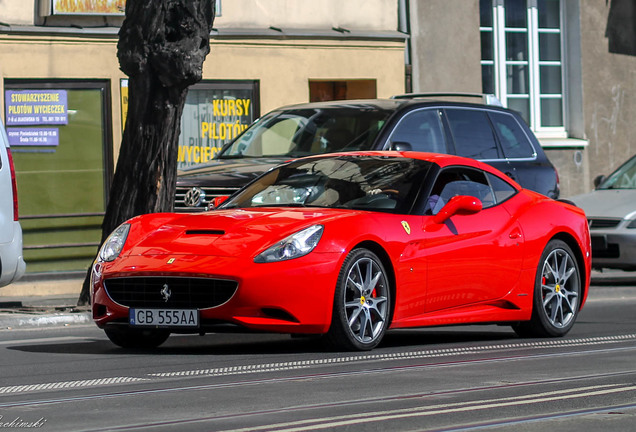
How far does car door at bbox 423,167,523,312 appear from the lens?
979cm

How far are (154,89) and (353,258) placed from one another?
5.19 metres

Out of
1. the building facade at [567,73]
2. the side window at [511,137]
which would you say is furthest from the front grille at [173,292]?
the building facade at [567,73]

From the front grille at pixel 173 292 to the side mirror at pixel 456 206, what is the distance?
1832mm

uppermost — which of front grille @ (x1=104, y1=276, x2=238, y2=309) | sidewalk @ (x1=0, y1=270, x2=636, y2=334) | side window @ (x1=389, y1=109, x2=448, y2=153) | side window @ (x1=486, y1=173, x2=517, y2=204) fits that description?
side window @ (x1=389, y1=109, x2=448, y2=153)

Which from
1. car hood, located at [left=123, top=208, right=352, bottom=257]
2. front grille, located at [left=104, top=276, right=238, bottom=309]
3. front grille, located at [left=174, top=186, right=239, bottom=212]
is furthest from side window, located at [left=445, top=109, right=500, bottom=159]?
front grille, located at [left=104, top=276, right=238, bottom=309]

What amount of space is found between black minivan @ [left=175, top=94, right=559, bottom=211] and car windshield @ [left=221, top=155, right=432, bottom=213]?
8.87 feet

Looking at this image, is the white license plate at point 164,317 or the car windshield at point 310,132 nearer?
the white license plate at point 164,317

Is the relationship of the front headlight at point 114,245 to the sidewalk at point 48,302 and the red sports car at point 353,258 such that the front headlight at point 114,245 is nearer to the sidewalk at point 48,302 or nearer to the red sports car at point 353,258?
the red sports car at point 353,258

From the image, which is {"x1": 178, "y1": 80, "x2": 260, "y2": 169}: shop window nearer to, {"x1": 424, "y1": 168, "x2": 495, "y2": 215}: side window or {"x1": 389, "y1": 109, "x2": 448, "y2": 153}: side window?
{"x1": 389, "y1": 109, "x2": 448, "y2": 153}: side window

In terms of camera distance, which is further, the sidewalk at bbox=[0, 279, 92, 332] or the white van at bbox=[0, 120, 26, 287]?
the white van at bbox=[0, 120, 26, 287]

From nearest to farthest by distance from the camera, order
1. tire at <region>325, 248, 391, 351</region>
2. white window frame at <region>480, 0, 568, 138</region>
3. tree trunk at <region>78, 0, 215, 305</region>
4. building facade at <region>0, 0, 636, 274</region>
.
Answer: tire at <region>325, 248, 391, 351</region>
tree trunk at <region>78, 0, 215, 305</region>
building facade at <region>0, 0, 636, 274</region>
white window frame at <region>480, 0, 568, 138</region>

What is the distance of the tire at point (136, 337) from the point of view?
9.64 metres

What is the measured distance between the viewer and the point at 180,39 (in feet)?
44.0

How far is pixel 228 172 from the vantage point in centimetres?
1353
